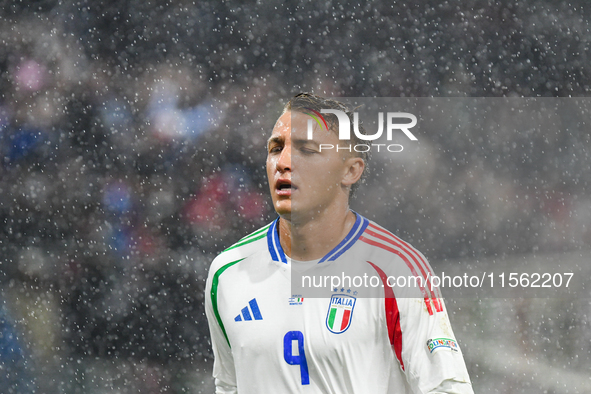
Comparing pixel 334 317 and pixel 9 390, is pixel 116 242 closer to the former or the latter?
pixel 9 390

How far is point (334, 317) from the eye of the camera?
2168mm

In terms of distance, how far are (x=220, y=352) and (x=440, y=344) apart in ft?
3.02

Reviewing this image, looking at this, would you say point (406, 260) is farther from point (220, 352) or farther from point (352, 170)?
point (220, 352)

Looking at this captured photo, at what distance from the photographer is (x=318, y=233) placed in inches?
89.7

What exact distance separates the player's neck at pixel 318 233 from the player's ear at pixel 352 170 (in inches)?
4.0

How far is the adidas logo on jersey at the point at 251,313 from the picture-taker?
89.0 inches

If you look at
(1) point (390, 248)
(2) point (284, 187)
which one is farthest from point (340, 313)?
(2) point (284, 187)

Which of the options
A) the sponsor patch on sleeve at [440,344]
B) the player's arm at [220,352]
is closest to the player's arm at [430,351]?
the sponsor patch on sleeve at [440,344]

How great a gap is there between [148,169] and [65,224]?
843 mm

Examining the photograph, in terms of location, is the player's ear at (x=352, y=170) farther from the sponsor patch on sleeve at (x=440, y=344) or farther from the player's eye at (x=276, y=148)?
the sponsor patch on sleeve at (x=440, y=344)

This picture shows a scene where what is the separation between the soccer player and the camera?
6.81 ft

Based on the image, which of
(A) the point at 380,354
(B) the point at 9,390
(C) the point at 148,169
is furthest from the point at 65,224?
(A) the point at 380,354

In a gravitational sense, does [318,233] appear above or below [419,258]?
above

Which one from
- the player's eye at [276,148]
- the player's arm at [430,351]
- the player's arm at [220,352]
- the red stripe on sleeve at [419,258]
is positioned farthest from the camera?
the player's arm at [220,352]
